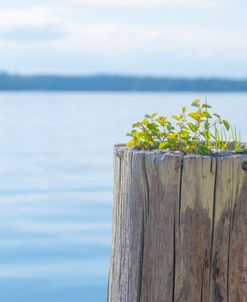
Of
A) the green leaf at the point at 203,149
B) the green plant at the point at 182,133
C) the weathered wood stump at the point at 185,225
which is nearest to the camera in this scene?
the weathered wood stump at the point at 185,225

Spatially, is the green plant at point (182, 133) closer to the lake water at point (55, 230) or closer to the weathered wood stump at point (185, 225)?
the weathered wood stump at point (185, 225)

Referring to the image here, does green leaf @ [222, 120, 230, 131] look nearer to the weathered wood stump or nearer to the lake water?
the weathered wood stump

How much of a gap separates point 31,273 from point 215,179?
28.0 feet

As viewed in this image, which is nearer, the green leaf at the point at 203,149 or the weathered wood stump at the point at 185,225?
the weathered wood stump at the point at 185,225

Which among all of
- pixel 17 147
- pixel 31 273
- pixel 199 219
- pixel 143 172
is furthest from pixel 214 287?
pixel 17 147

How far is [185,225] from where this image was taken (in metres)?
3.28

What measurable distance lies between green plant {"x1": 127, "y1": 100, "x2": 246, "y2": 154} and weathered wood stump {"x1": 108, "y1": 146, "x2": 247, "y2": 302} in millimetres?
195

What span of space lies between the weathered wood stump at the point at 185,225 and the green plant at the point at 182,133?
0.20m

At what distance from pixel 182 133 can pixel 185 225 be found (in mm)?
458

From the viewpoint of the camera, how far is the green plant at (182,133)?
11.6ft

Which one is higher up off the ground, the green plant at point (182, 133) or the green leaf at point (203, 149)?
the green plant at point (182, 133)

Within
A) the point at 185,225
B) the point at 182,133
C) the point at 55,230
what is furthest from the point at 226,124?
the point at 55,230

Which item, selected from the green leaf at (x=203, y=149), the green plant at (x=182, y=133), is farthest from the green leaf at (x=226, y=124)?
the green leaf at (x=203, y=149)

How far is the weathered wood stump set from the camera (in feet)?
10.7
